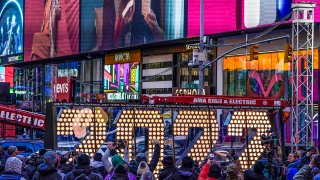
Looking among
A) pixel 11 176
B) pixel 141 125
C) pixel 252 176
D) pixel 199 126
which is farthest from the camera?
pixel 199 126

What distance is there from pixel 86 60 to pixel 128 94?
12543 millimetres

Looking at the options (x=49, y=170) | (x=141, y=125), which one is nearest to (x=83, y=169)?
(x=49, y=170)

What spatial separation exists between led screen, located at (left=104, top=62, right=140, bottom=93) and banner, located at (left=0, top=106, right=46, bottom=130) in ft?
88.3

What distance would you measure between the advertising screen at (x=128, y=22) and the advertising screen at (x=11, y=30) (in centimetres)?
1494

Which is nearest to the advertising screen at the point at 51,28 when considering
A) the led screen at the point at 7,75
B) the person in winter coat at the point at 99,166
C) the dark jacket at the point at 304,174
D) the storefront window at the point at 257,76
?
the led screen at the point at 7,75

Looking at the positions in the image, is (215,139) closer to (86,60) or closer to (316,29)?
(316,29)

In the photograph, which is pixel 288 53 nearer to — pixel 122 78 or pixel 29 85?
pixel 122 78

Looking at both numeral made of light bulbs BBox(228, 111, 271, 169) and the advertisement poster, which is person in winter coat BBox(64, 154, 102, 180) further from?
the advertisement poster

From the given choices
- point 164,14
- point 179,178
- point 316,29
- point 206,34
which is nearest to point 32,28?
point 164,14

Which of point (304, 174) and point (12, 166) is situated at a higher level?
point (12, 166)

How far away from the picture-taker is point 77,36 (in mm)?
63281

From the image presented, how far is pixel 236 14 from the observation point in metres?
43.2

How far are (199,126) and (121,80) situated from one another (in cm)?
3753

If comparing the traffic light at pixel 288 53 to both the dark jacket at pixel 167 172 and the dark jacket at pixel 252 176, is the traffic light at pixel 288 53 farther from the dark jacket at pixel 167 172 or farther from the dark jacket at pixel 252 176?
the dark jacket at pixel 252 176
